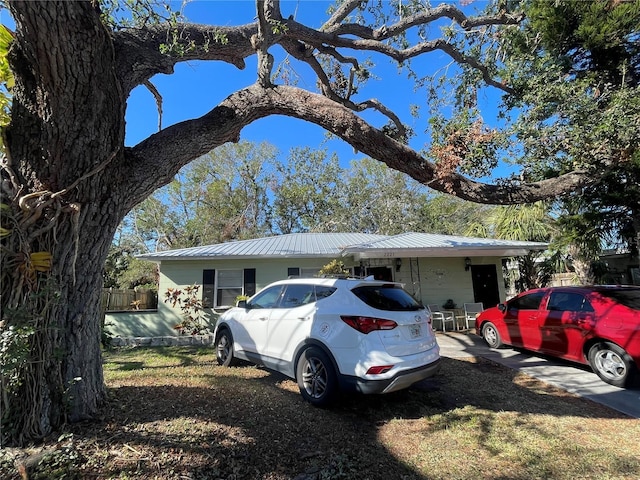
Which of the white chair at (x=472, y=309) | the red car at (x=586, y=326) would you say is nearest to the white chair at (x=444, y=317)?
the white chair at (x=472, y=309)

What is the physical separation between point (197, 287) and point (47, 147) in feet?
27.7

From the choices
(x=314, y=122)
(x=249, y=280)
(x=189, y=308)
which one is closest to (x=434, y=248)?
(x=249, y=280)

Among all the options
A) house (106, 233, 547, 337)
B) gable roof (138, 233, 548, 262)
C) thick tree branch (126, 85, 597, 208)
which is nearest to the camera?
thick tree branch (126, 85, 597, 208)

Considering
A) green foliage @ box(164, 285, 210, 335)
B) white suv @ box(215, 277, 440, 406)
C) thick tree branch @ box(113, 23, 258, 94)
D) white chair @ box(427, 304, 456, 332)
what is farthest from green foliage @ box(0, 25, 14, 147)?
white chair @ box(427, 304, 456, 332)

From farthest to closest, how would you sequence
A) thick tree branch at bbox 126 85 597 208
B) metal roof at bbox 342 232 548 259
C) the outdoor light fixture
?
the outdoor light fixture, metal roof at bbox 342 232 548 259, thick tree branch at bbox 126 85 597 208

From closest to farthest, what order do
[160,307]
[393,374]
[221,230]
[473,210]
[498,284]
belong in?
[393,374] → [160,307] → [498,284] → [221,230] → [473,210]

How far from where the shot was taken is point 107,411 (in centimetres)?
338

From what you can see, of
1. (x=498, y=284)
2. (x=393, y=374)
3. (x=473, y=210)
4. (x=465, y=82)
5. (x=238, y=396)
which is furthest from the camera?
(x=473, y=210)

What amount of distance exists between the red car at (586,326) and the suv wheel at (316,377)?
4701mm

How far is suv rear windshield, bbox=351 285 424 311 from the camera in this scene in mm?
4301

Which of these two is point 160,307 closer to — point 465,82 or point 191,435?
point 191,435

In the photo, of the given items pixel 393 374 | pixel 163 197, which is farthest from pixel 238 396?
pixel 163 197

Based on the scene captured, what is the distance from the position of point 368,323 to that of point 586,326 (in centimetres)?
436

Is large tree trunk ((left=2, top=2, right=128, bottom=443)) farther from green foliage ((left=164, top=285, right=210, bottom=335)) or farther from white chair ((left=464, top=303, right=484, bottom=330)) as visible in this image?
white chair ((left=464, top=303, right=484, bottom=330))
